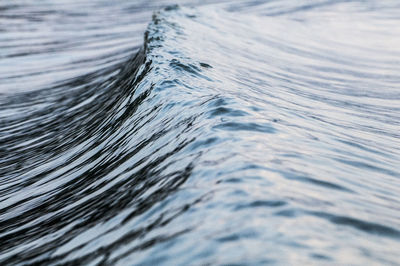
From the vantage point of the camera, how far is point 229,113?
8.98 ft

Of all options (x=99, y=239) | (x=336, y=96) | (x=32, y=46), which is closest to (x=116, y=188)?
(x=99, y=239)

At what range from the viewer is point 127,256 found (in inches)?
69.4

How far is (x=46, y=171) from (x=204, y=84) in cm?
91

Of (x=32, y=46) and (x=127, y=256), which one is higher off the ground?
(x=127, y=256)

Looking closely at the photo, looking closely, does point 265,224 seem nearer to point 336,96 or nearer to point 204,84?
point 204,84

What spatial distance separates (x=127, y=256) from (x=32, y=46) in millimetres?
7280

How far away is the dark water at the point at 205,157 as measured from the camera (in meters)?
1.77

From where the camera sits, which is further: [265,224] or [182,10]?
[182,10]

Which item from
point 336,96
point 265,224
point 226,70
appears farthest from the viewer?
point 336,96

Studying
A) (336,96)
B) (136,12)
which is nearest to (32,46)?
(136,12)

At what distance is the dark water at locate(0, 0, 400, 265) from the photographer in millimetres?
1770

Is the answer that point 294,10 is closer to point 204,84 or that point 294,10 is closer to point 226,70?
point 226,70

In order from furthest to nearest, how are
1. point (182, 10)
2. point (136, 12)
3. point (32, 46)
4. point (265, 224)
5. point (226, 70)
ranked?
1. point (136, 12)
2. point (32, 46)
3. point (182, 10)
4. point (226, 70)
5. point (265, 224)

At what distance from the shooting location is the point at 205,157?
226 centimetres
